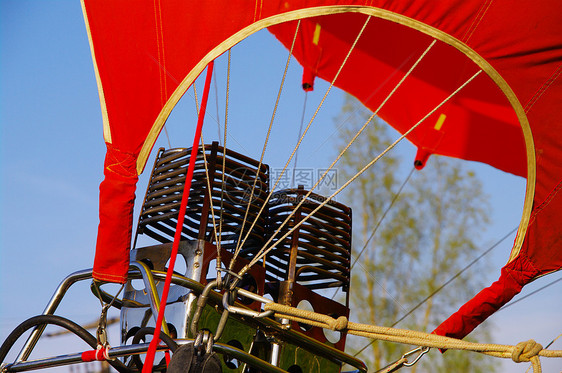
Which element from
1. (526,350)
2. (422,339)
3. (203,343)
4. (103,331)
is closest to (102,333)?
(103,331)

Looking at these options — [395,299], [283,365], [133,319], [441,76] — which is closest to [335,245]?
[283,365]

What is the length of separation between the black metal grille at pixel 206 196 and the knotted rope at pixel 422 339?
0.63m

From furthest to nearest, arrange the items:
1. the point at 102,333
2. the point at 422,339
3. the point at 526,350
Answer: the point at 102,333
the point at 422,339
the point at 526,350

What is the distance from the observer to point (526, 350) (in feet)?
7.07

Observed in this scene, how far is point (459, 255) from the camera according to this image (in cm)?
798

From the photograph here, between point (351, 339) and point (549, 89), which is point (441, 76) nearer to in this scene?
point (549, 89)

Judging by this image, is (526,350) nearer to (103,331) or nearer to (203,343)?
(203,343)

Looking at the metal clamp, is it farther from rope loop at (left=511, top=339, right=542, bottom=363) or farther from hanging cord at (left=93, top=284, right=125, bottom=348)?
rope loop at (left=511, top=339, right=542, bottom=363)

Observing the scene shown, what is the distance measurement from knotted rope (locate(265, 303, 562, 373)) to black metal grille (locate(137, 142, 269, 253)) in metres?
0.63

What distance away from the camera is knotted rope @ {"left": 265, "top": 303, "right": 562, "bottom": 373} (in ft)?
7.06

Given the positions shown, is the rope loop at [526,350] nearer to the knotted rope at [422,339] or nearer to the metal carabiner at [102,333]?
the knotted rope at [422,339]

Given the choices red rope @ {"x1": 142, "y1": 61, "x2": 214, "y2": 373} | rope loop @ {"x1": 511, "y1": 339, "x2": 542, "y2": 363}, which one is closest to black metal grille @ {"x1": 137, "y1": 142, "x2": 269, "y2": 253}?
red rope @ {"x1": 142, "y1": 61, "x2": 214, "y2": 373}

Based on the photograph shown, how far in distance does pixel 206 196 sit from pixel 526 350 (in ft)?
4.50

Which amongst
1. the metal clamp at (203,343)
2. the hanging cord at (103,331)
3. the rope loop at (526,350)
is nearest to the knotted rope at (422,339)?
the rope loop at (526,350)
